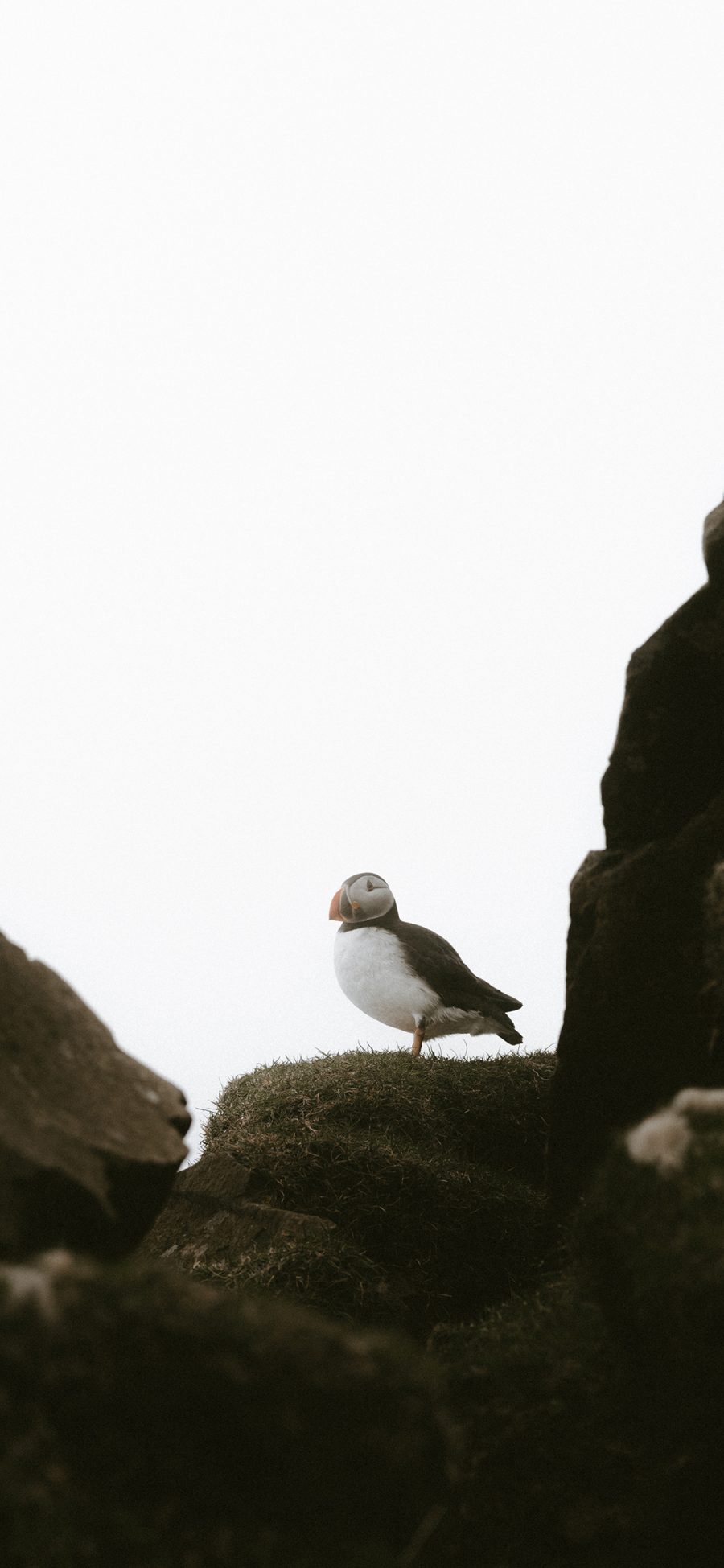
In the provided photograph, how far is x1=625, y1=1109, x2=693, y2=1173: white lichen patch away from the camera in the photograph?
10.6ft

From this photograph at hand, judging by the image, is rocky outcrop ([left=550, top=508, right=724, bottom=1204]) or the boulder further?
A: the boulder

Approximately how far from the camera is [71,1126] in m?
3.39

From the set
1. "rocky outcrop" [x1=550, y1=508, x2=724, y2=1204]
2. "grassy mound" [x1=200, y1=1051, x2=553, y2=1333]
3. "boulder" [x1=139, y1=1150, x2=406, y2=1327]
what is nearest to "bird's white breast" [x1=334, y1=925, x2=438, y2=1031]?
"grassy mound" [x1=200, y1=1051, x2=553, y2=1333]

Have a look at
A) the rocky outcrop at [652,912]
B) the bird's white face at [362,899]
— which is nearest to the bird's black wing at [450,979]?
the bird's white face at [362,899]

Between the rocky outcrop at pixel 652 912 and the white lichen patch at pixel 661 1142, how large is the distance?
1008 mm

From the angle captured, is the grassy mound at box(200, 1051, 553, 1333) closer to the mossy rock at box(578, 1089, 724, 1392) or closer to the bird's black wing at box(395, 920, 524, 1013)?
the bird's black wing at box(395, 920, 524, 1013)

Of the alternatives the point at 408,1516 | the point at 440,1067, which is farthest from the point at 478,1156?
the point at 408,1516

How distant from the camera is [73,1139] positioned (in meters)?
3.29

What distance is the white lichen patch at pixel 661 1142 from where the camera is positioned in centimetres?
323

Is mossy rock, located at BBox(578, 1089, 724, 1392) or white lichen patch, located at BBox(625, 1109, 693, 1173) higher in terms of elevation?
white lichen patch, located at BBox(625, 1109, 693, 1173)

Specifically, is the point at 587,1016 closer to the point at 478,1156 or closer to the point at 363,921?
the point at 478,1156

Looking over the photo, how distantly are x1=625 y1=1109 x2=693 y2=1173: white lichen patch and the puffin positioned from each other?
6127 mm

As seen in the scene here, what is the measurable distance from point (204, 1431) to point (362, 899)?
26.5 feet

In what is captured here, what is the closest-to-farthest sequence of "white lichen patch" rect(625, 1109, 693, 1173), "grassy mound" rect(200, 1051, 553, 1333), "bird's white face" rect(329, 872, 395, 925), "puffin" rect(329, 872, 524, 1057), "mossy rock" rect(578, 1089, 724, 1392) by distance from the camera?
1. "mossy rock" rect(578, 1089, 724, 1392)
2. "white lichen patch" rect(625, 1109, 693, 1173)
3. "grassy mound" rect(200, 1051, 553, 1333)
4. "puffin" rect(329, 872, 524, 1057)
5. "bird's white face" rect(329, 872, 395, 925)
